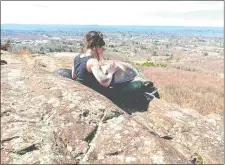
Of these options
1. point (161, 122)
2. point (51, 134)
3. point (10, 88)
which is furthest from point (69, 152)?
point (161, 122)

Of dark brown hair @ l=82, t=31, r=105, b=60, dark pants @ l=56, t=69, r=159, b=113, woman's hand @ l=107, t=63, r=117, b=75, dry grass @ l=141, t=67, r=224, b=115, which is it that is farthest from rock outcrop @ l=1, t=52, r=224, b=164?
dry grass @ l=141, t=67, r=224, b=115

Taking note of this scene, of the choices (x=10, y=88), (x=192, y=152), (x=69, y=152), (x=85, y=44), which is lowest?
(x=192, y=152)

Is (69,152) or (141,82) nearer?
(69,152)

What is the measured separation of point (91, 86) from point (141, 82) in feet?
4.91

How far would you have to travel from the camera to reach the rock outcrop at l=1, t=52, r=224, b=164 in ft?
16.6

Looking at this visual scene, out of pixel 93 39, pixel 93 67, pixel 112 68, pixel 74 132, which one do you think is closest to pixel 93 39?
pixel 93 39

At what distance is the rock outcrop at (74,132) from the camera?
16.6 ft

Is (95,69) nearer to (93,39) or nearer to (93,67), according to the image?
(93,67)

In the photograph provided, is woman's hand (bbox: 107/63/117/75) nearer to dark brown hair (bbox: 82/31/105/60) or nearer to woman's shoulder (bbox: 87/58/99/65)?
woman's shoulder (bbox: 87/58/99/65)

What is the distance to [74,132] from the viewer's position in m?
5.54

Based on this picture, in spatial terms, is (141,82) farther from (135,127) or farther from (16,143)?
(16,143)

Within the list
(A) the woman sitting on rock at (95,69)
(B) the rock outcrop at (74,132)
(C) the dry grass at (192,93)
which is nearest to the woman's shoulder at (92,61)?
(A) the woman sitting on rock at (95,69)

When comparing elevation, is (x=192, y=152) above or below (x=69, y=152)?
below

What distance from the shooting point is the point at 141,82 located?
8789 millimetres
